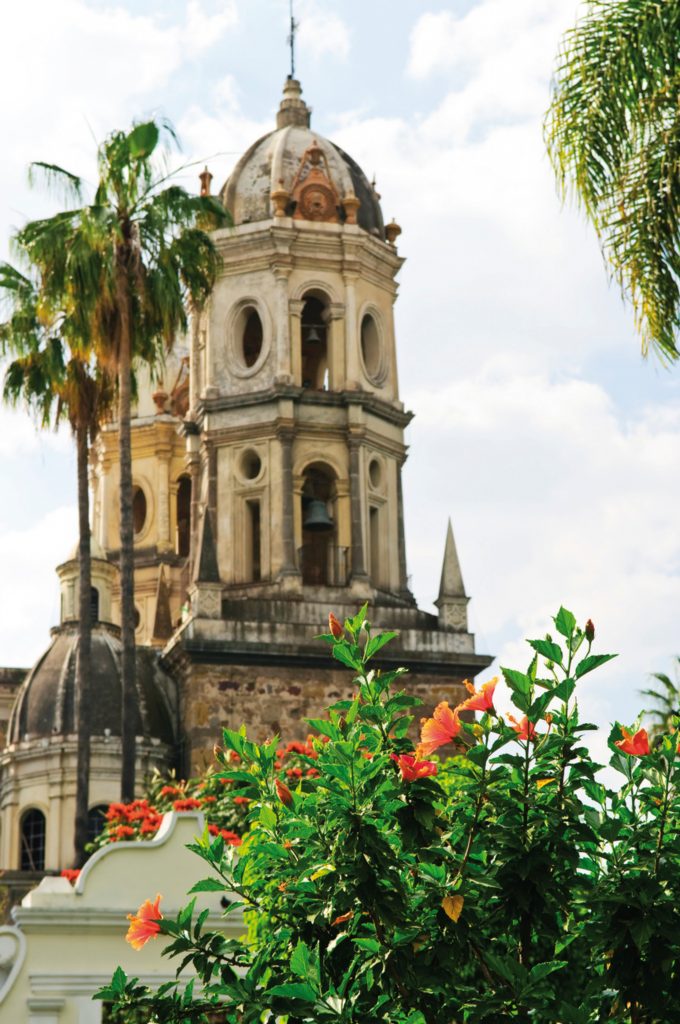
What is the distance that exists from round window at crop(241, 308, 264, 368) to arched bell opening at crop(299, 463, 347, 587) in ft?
10.2

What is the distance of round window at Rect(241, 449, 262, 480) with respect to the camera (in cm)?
3831

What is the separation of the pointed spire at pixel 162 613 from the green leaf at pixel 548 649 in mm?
34693

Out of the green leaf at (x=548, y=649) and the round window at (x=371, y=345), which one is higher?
the round window at (x=371, y=345)

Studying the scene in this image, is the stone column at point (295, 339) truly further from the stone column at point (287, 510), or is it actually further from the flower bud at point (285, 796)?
the flower bud at point (285, 796)

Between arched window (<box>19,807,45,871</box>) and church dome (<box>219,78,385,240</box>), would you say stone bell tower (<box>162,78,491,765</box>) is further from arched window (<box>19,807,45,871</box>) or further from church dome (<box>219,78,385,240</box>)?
arched window (<box>19,807,45,871</box>)

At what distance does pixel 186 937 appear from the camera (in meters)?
8.22

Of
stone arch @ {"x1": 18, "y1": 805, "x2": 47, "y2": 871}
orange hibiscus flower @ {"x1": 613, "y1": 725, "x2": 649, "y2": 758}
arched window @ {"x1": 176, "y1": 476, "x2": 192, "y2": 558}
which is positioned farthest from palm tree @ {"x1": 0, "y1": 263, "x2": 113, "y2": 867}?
orange hibiscus flower @ {"x1": 613, "y1": 725, "x2": 649, "y2": 758}

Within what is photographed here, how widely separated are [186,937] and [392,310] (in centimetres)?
3313

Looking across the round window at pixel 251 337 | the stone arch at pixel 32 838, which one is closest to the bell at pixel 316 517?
the round window at pixel 251 337

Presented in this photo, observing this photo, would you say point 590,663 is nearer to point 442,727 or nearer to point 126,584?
point 442,727

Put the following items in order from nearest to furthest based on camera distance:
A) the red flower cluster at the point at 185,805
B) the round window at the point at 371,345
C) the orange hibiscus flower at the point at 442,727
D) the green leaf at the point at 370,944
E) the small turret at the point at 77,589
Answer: the green leaf at the point at 370,944, the orange hibiscus flower at the point at 442,727, the red flower cluster at the point at 185,805, the small turret at the point at 77,589, the round window at the point at 371,345

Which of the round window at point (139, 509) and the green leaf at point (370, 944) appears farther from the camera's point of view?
the round window at point (139, 509)

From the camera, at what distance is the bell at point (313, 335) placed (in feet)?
130

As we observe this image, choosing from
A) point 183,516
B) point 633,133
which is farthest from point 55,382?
point 633,133
